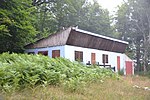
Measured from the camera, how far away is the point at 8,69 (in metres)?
8.03

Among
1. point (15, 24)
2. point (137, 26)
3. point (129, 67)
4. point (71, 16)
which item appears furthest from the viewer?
point (137, 26)

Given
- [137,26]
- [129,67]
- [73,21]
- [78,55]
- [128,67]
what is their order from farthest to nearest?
1. [73,21]
2. [137,26]
3. [129,67]
4. [128,67]
5. [78,55]

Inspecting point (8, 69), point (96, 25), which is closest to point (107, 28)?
point (96, 25)

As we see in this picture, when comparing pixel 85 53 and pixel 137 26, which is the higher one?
pixel 137 26

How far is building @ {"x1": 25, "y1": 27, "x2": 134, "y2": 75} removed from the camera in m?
19.4

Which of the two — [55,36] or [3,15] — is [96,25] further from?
[3,15]

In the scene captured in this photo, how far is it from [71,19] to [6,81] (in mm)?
27720

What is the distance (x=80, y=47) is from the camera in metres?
20.5

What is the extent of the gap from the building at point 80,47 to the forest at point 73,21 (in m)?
1.44

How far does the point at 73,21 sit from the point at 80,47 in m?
14.8

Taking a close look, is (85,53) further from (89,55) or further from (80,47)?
(80,47)

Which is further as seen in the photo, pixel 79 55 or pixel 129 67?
pixel 129 67

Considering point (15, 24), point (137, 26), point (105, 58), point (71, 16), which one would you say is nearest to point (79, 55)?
point (105, 58)

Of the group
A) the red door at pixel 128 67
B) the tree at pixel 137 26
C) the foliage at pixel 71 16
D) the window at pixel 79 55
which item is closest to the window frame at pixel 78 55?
the window at pixel 79 55
